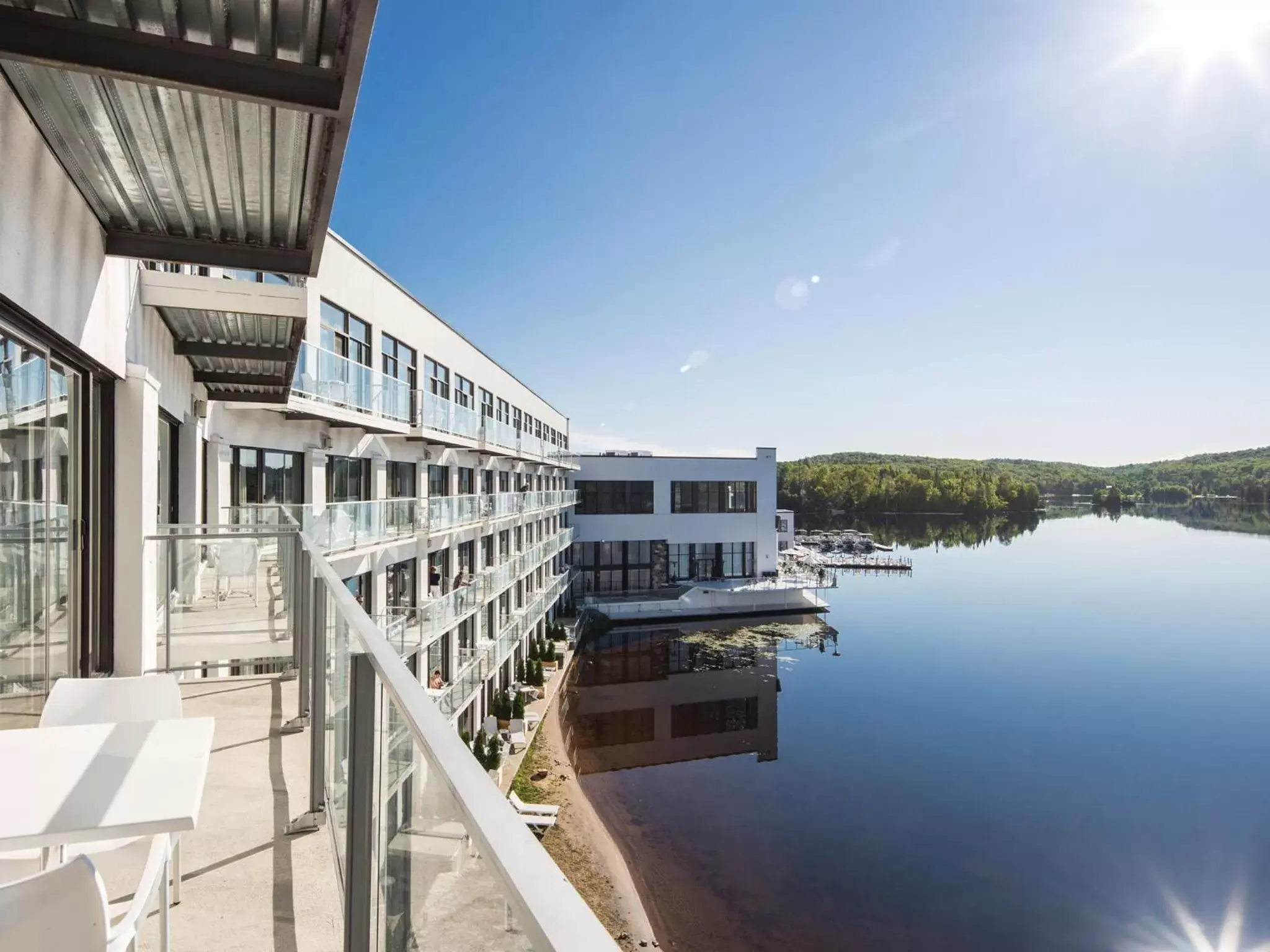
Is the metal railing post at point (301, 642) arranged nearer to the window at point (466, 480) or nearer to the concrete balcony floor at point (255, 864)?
the concrete balcony floor at point (255, 864)

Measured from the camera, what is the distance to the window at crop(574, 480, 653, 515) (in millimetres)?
40812

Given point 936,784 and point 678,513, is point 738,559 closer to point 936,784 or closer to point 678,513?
point 678,513

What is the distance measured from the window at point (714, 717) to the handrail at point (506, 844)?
24.2 metres

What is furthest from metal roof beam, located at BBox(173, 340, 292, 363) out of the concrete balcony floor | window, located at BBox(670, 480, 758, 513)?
window, located at BBox(670, 480, 758, 513)

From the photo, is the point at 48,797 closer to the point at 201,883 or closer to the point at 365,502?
the point at 201,883

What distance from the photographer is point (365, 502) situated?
494 inches

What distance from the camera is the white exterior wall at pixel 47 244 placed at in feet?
11.3

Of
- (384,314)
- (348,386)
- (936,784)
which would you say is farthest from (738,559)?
(348,386)

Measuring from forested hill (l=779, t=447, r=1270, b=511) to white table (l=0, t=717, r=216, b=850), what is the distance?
109897 millimetres

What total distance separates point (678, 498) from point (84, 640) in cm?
3672

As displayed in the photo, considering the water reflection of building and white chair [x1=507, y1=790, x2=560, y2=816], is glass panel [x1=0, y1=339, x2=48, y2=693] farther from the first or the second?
the water reflection of building

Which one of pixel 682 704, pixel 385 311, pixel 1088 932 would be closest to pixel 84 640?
pixel 385 311

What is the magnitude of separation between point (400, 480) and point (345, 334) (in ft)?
14.4

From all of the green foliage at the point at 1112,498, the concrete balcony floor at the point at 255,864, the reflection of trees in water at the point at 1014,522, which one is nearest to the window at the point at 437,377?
the concrete balcony floor at the point at 255,864
